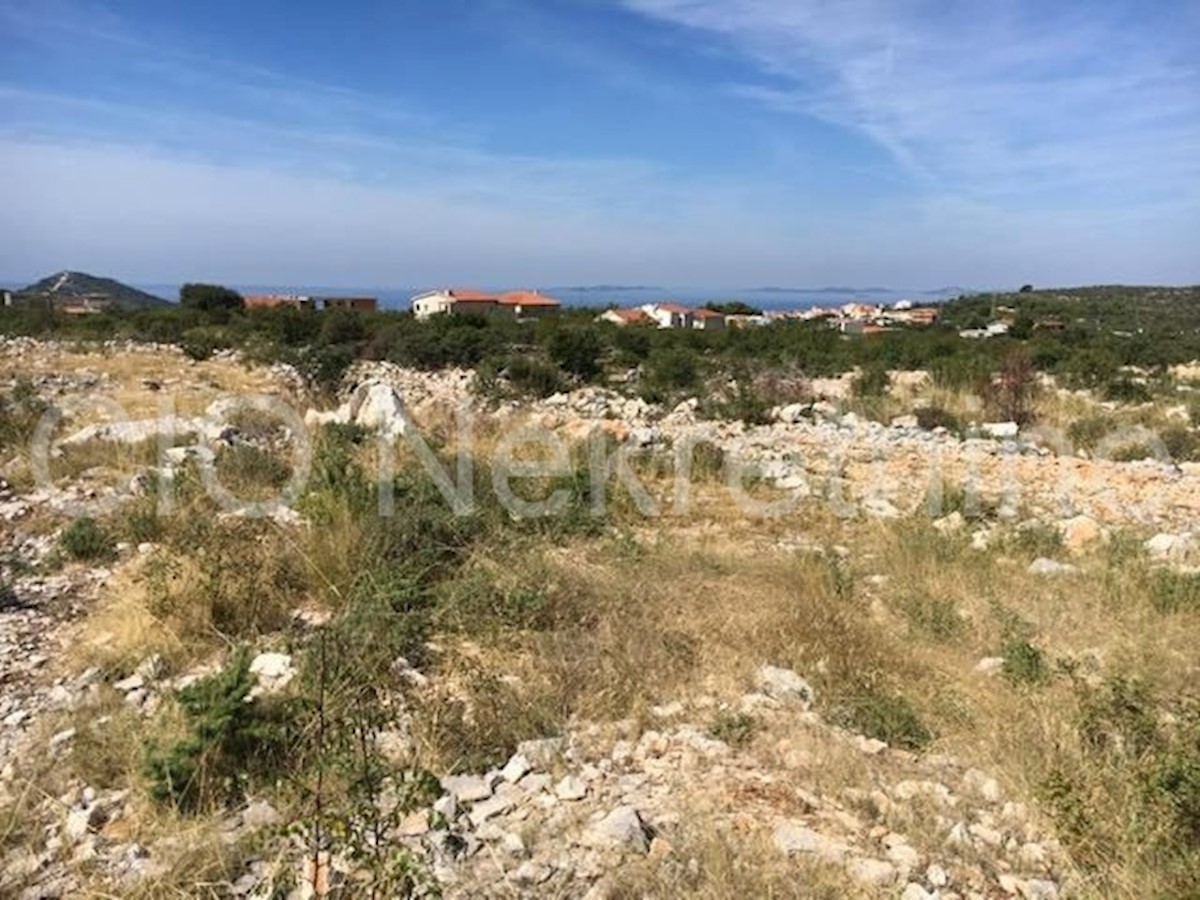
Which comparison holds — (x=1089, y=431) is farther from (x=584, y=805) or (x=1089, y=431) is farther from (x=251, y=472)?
(x=584, y=805)

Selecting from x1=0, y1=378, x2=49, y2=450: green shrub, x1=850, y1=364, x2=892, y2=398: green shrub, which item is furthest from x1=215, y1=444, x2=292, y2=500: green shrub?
x1=850, y1=364, x2=892, y2=398: green shrub

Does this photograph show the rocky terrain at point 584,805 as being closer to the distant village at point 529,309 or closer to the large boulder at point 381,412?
the large boulder at point 381,412

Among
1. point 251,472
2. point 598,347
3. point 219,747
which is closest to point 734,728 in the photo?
point 219,747

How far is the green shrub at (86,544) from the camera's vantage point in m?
4.70

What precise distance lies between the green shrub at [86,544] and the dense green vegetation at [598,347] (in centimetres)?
812

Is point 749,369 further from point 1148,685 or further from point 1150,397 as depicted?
point 1148,685

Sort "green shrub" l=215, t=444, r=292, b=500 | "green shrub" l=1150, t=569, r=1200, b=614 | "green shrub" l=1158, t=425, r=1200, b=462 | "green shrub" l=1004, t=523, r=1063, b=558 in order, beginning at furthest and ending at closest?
"green shrub" l=1158, t=425, r=1200, b=462 < "green shrub" l=215, t=444, r=292, b=500 < "green shrub" l=1004, t=523, r=1063, b=558 < "green shrub" l=1150, t=569, r=1200, b=614

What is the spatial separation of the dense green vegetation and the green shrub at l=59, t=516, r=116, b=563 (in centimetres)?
812

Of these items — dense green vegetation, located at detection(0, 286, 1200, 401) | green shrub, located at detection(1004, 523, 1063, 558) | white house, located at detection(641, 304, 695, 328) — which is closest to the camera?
green shrub, located at detection(1004, 523, 1063, 558)

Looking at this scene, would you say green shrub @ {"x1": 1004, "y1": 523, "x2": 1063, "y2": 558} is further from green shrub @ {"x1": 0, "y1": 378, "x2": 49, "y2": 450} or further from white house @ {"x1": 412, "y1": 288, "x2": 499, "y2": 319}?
white house @ {"x1": 412, "y1": 288, "x2": 499, "y2": 319}

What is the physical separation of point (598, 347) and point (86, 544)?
12798 millimetres

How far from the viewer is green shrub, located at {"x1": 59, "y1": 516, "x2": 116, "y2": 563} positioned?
4.70m

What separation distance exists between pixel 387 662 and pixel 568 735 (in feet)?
2.72

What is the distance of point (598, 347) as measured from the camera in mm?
16969
